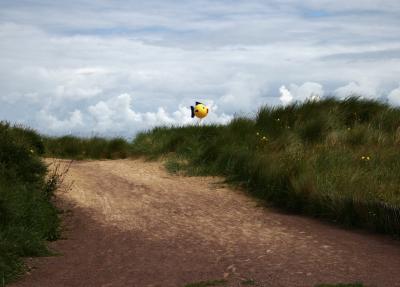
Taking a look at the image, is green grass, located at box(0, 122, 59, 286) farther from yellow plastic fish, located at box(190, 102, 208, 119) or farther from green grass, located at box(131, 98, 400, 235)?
yellow plastic fish, located at box(190, 102, 208, 119)

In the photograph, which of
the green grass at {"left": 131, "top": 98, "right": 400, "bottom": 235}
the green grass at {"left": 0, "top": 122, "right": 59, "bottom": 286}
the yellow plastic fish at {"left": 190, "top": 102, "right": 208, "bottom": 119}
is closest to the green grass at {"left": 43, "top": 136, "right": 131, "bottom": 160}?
the green grass at {"left": 131, "top": 98, "right": 400, "bottom": 235}

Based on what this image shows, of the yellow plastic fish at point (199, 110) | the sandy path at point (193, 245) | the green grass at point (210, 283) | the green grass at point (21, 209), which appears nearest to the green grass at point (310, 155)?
A: the sandy path at point (193, 245)

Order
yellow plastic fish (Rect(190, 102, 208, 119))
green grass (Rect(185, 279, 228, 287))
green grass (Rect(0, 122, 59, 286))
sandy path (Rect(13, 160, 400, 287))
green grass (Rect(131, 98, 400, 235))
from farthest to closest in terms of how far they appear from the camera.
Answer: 1. yellow plastic fish (Rect(190, 102, 208, 119))
2. green grass (Rect(131, 98, 400, 235))
3. green grass (Rect(0, 122, 59, 286))
4. sandy path (Rect(13, 160, 400, 287))
5. green grass (Rect(185, 279, 228, 287))

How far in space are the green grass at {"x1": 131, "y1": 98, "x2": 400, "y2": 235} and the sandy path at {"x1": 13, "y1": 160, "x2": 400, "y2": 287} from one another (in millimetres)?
372

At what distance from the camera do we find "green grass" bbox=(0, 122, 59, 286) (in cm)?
611

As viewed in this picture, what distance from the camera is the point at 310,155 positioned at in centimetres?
995

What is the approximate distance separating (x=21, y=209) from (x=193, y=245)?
7.44ft

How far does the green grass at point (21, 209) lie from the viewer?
611 cm

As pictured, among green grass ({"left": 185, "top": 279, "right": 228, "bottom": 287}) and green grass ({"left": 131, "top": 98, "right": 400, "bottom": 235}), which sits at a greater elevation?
green grass ({"left": 131, "top": 98, "right": 400, "bottom": 235})

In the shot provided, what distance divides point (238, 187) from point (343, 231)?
291 cm

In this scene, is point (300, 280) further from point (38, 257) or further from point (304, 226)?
point (38, 257)

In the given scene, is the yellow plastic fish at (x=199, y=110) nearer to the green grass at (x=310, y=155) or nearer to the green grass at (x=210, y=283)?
the green grass at (x=310, y=155)

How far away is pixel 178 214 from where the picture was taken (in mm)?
8156

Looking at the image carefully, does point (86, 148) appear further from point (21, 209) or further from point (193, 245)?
point (193, 245)
